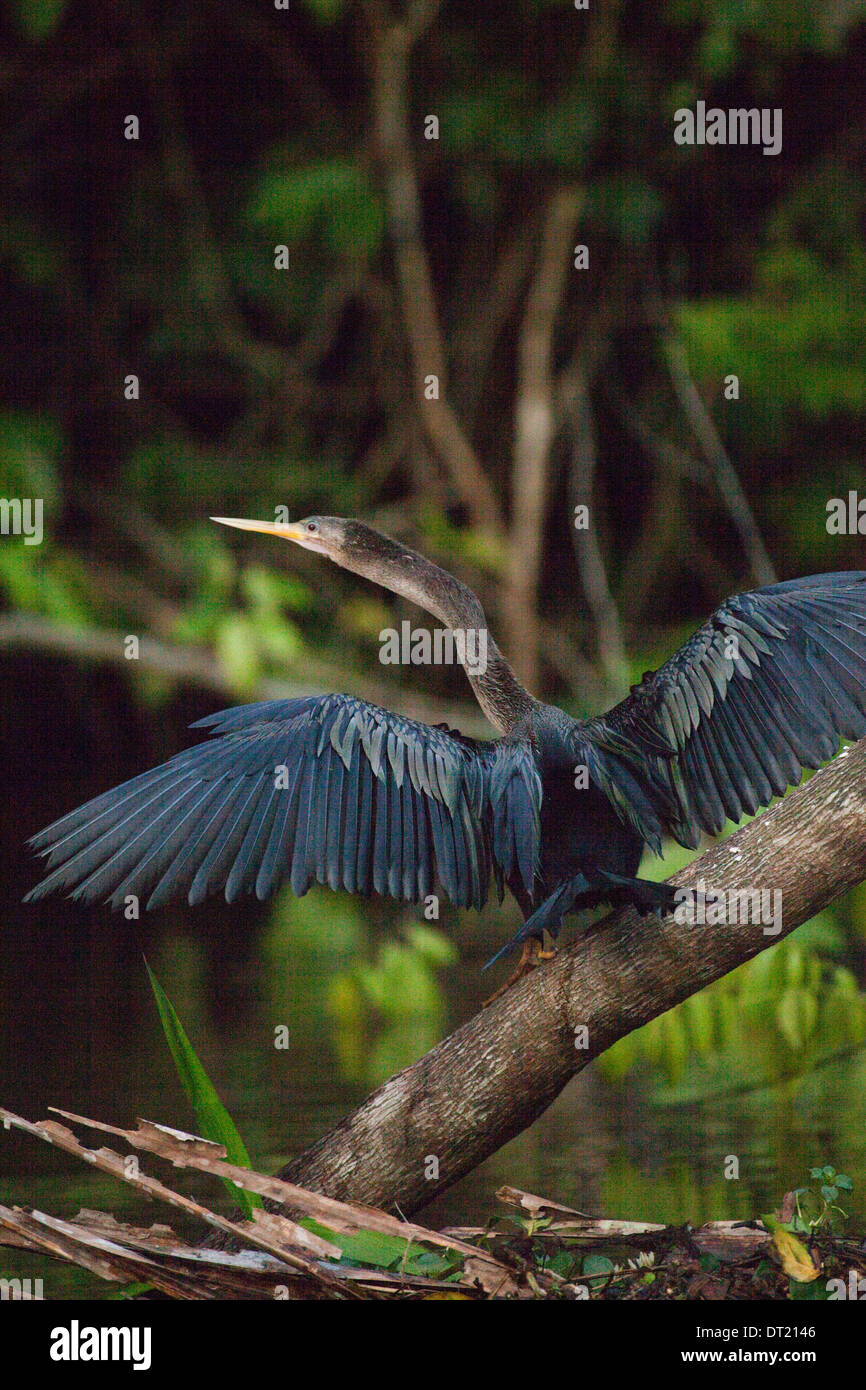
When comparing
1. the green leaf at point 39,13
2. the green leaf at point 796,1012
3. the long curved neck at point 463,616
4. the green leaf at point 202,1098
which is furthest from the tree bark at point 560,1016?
the green leaf at point 39,13

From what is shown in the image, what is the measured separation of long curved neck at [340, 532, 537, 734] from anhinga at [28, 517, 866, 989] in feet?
0.48

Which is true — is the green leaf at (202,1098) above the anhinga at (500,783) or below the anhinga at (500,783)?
below

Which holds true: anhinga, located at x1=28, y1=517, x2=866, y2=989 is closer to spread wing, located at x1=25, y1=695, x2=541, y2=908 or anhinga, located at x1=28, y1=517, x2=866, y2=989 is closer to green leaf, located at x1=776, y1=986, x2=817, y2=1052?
spread wing, located at x1=25, y1=695, x2=541, y2=908

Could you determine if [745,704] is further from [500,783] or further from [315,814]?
[315,814]

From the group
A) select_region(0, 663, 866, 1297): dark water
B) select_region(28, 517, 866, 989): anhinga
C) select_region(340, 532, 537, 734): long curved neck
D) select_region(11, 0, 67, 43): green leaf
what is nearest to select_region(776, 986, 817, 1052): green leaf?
select_region(0, 663, 866, 1297): dark water

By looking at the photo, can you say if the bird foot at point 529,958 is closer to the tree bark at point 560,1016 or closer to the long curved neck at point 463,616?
the tree bark at point 560,1016

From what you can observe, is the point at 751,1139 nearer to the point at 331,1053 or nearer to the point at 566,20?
the point at 331,1053

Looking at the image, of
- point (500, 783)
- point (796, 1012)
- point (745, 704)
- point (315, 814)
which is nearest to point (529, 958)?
point (500, 783)

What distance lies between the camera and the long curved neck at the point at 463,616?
3.23 metres

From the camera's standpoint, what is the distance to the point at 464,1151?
2.88m

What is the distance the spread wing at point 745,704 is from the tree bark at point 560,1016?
9 centimetres

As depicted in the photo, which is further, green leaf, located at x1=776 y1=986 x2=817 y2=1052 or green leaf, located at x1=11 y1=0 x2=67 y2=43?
green leaf, located at x1=11 y1=0 x2=67 y2=43

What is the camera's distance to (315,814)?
9.32ft

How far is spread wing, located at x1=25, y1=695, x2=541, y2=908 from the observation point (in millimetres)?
2771
